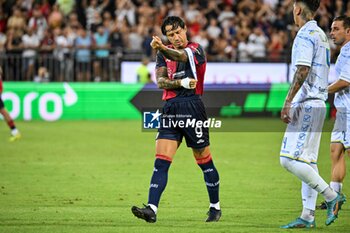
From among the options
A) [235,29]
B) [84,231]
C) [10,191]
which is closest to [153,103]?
[235,29]

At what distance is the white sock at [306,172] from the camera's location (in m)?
8.95

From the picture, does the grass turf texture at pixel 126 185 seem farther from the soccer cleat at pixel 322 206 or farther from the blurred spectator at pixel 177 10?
the blurred spectator at pixel 177 10

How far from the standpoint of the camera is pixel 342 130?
10.7m

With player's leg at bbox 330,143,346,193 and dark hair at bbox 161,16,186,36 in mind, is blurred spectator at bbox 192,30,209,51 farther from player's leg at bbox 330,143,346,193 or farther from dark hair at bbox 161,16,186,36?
dark hair at bbox 161,16,186,36

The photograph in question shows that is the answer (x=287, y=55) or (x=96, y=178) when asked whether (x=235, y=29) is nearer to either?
(x=287, y=55)

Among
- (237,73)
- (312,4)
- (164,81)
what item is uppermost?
(312,4)

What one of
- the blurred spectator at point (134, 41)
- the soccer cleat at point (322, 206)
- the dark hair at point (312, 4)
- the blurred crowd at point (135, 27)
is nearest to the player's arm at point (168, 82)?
the dark hair at point (312, 4)

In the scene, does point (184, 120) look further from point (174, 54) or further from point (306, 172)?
point (306, 172)

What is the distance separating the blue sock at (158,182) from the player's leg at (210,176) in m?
0.52

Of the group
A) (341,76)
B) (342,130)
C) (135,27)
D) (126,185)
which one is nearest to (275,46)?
(135,27)

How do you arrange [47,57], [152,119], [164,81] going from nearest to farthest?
[164,81], [152,119], [47,57]

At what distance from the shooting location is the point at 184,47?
31.3ft

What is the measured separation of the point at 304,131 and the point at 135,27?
19.5 meters

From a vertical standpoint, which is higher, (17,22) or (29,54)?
(17,22)
